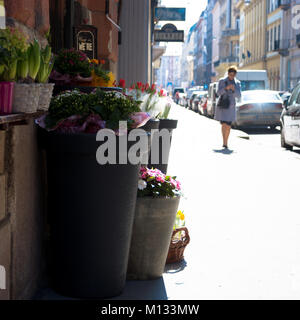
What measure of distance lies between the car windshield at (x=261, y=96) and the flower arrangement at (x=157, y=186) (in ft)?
58.1

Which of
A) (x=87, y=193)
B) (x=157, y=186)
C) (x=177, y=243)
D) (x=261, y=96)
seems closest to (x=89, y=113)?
(x=87, y=193)

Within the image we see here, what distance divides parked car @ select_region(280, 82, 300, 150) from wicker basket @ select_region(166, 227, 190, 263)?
346 inches

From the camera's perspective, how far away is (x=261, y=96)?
22.4 m

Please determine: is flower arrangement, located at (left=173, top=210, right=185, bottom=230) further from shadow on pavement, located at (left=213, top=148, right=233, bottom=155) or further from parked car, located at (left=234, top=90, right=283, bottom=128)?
parked car, located at (left=234, top=90, right=283, bottom=128)

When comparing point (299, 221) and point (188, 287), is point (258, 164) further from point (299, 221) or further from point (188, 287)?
point (188, 287)

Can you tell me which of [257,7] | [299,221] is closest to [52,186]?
[299,221]

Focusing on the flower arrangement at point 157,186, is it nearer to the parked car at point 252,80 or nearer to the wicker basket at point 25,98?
the wicker basket at point 25,98

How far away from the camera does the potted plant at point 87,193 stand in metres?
3.93

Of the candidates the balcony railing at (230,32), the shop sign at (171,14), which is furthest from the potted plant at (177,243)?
the balcony railing at (230,32)

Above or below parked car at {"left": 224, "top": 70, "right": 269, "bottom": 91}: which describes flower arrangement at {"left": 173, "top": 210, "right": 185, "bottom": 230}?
below

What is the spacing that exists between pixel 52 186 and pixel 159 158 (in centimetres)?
251

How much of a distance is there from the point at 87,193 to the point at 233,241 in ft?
7.78

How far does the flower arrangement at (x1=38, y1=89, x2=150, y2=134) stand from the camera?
12.9 ft

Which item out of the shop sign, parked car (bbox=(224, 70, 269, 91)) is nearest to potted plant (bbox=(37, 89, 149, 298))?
the shop sign
